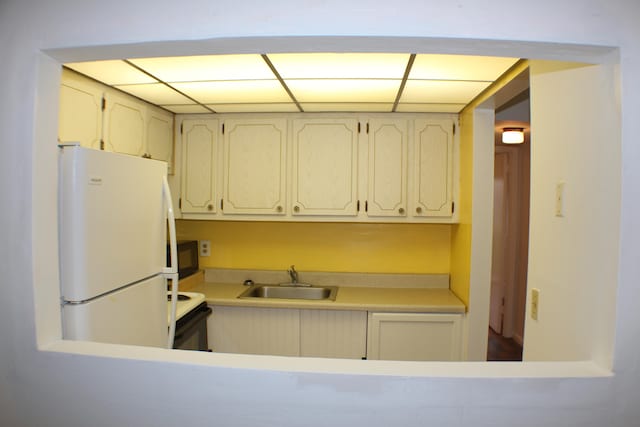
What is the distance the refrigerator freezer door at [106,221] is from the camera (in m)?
1.15

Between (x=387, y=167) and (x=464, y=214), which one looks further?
(x=387, y=167)

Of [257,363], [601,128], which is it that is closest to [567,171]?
[601,128]

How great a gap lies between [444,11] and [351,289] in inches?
83.9

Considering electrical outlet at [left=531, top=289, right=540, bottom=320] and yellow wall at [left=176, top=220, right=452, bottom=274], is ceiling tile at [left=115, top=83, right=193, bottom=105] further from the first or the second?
electrical outlet at [left=531, top=289, right=540, bottom=320]

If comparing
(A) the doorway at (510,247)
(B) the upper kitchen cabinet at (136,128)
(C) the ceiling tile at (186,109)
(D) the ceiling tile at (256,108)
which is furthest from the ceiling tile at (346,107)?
(A) the doorway at (510,247)

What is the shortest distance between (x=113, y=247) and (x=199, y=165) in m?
1.34

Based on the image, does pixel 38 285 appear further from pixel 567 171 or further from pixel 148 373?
pixel 567 171

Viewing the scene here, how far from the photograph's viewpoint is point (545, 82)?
1.25m

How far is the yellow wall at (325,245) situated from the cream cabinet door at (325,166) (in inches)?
15.0

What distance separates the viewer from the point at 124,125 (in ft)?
6.64

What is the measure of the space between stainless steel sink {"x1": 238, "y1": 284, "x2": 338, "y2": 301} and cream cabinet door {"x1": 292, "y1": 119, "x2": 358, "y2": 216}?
67 centimetres

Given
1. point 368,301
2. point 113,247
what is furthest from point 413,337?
point 113,247

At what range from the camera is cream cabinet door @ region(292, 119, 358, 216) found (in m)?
2.45

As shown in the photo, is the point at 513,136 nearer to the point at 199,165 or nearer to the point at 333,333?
the point at 333,333
